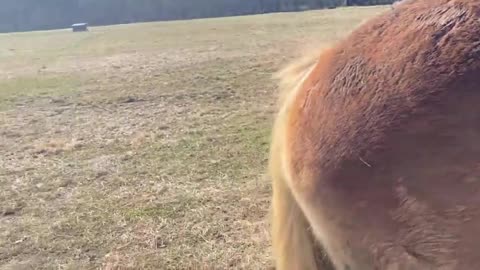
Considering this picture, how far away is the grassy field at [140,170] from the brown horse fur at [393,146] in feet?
1.76

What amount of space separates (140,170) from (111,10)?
32.5 meters

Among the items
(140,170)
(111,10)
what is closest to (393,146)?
(140,170)

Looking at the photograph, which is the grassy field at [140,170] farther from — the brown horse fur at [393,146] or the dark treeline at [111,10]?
the dark treeline at [111,10]

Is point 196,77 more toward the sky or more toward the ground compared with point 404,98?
more toward the ground

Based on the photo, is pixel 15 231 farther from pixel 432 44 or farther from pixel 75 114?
pixel 75 114

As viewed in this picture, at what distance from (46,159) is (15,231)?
151 cm

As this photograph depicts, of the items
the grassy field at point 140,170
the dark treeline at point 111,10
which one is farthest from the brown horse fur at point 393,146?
the dark treeline at point 111,10

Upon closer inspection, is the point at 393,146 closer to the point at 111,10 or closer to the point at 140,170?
the point at 140,170

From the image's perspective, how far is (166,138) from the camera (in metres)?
5.01

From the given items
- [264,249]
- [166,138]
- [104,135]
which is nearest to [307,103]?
[264,249]

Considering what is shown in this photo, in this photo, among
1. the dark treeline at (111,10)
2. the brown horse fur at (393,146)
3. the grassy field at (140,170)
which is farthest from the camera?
the dark treeline at (111,10)

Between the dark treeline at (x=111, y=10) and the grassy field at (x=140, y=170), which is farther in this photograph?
the dark treeline at (x=111, y=10)

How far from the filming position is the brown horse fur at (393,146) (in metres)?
0.99

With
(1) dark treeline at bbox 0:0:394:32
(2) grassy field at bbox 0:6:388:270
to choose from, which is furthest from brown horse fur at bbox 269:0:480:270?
(1) dark treeline at bbox 0:0:394:32
